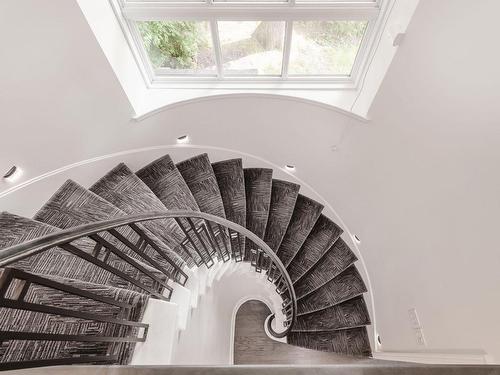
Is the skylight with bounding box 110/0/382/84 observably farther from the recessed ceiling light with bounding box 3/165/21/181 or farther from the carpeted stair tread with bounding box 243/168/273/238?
the recessed ceiling light with bounding box 3/165/21/181

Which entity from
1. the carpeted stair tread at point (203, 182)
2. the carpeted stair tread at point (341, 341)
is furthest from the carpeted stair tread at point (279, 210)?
the carpeted stair tread at point (341, 341)

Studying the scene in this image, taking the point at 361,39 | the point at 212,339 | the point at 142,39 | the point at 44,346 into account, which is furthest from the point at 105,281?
the point at 361,39

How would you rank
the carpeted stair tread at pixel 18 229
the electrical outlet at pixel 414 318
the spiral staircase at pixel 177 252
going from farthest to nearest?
1. the electrical outlet at pixel 414 318
2. the carpeted stair tread at pixel 18 229
3. the spiral staircase at pixel 177 252

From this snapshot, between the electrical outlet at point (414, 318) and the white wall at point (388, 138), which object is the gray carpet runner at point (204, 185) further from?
the electrical outlet at point (414, 318)

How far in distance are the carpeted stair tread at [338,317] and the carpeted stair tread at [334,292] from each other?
157 millimetres

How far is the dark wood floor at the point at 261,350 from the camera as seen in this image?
451 centimetres

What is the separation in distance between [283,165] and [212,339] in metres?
2.38

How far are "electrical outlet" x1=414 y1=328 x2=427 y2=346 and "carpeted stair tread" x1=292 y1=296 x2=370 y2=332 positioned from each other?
1.08m

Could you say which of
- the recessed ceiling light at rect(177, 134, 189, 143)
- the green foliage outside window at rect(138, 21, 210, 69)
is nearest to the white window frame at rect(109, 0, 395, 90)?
the green foliage outside window at rect(138, 21, 210, 69)

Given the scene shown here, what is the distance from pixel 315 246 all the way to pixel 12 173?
11.7 feet

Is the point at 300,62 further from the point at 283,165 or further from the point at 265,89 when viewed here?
the point at 283,165

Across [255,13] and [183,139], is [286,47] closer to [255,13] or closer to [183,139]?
[255,13]

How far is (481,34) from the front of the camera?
5.04 feet

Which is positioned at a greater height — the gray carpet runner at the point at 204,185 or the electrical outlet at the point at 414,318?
the gray carpet runner at the point at 204,185
